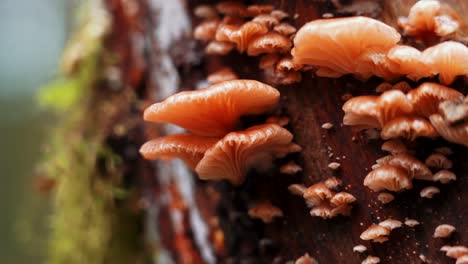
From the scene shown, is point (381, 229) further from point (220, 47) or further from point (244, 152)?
point (220, 47)

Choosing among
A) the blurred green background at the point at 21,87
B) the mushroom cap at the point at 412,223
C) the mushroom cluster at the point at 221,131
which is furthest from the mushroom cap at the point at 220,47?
the blurred green background at the point at 21,87

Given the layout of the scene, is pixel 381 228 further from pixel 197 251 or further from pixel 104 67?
pixel 104 67

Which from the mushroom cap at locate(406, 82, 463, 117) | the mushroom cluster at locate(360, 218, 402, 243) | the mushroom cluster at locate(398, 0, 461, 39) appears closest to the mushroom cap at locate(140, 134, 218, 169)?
the mushroom cluster at locate(360, 218, 402, 243)

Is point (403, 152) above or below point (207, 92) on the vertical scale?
below

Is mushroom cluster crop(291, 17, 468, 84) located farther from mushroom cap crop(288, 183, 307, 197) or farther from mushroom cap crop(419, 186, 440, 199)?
mushroom cap crop(288, 183, 307, 197)

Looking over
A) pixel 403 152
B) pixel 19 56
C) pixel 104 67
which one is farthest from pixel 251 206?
pixel 19 56

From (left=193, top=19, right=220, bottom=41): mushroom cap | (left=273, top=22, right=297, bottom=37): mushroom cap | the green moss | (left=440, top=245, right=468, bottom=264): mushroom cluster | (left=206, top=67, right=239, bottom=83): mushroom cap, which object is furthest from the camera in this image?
the green moss

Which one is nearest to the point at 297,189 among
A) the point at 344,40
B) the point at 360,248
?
the point at 360,248
